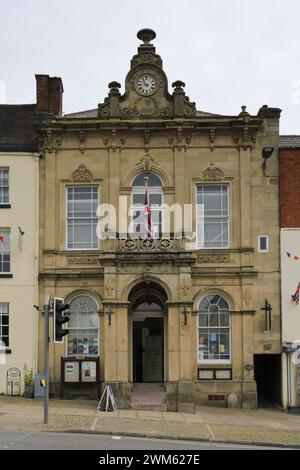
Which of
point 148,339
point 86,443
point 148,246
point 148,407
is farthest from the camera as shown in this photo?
point 148,339

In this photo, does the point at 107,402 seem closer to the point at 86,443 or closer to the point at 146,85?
the point at 86,443

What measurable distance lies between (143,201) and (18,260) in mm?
5345

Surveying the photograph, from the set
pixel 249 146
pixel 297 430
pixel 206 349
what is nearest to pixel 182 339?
pixel 206 349

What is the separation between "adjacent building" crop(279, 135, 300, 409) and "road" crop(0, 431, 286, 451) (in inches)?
348

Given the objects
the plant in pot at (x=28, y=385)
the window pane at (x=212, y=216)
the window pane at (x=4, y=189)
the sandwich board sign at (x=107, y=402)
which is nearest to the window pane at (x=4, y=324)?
Answer: the plant in pot at (x=28, y=385)

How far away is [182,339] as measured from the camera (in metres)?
27.4

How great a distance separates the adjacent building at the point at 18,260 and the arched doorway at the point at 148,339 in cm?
406

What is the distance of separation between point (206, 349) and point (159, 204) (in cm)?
587

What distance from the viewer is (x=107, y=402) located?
25.5m

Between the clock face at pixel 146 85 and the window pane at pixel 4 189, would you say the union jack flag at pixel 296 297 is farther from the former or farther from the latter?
the window pane at pixel 4 189

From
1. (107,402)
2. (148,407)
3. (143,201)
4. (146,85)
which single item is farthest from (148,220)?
(107,402)

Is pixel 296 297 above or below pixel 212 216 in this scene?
below

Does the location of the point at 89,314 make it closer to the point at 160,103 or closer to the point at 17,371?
the point at 17,371

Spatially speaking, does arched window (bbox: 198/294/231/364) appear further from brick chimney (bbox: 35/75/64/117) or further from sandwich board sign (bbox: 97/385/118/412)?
brick chimney (bbox: 35/75/64/117)
